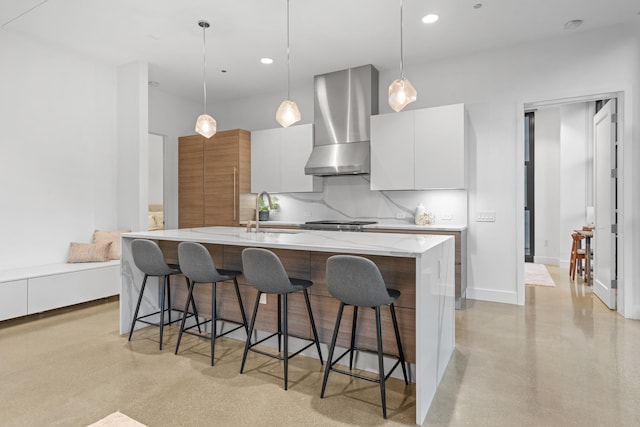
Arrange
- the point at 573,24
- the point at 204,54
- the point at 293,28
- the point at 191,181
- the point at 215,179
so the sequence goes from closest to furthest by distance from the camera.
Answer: the point at 573,24 → the point at 293,28 → the point at 204,54 → the point at 215,179 → the point at 191,181

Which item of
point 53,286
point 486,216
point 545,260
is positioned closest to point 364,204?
point 486,216

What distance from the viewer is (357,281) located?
2.02 meters

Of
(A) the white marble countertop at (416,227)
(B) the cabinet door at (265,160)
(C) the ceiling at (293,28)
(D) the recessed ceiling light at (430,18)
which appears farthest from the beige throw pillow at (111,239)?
(D) the recessed ceiling light at (430,18)

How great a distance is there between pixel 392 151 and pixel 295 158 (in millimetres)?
1489

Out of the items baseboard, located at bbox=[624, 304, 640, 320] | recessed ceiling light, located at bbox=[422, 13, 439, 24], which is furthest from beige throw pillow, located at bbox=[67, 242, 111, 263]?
baseboard, located at bbox=[624, 304, 640, 320]

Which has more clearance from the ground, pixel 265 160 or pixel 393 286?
pixel 265 160

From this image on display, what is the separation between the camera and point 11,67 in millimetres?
3975

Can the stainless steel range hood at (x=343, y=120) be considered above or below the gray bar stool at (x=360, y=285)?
above

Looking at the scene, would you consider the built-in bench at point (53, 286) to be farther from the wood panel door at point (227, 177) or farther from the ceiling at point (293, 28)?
the ceiling at point (293, 28)

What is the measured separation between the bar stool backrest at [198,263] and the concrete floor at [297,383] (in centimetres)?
62

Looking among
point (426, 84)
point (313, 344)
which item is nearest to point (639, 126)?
point (426, 84)

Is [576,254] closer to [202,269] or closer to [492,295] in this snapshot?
[492,295]

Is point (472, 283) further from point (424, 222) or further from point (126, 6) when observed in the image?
point (126, 6)

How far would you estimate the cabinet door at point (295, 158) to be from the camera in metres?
5.24
